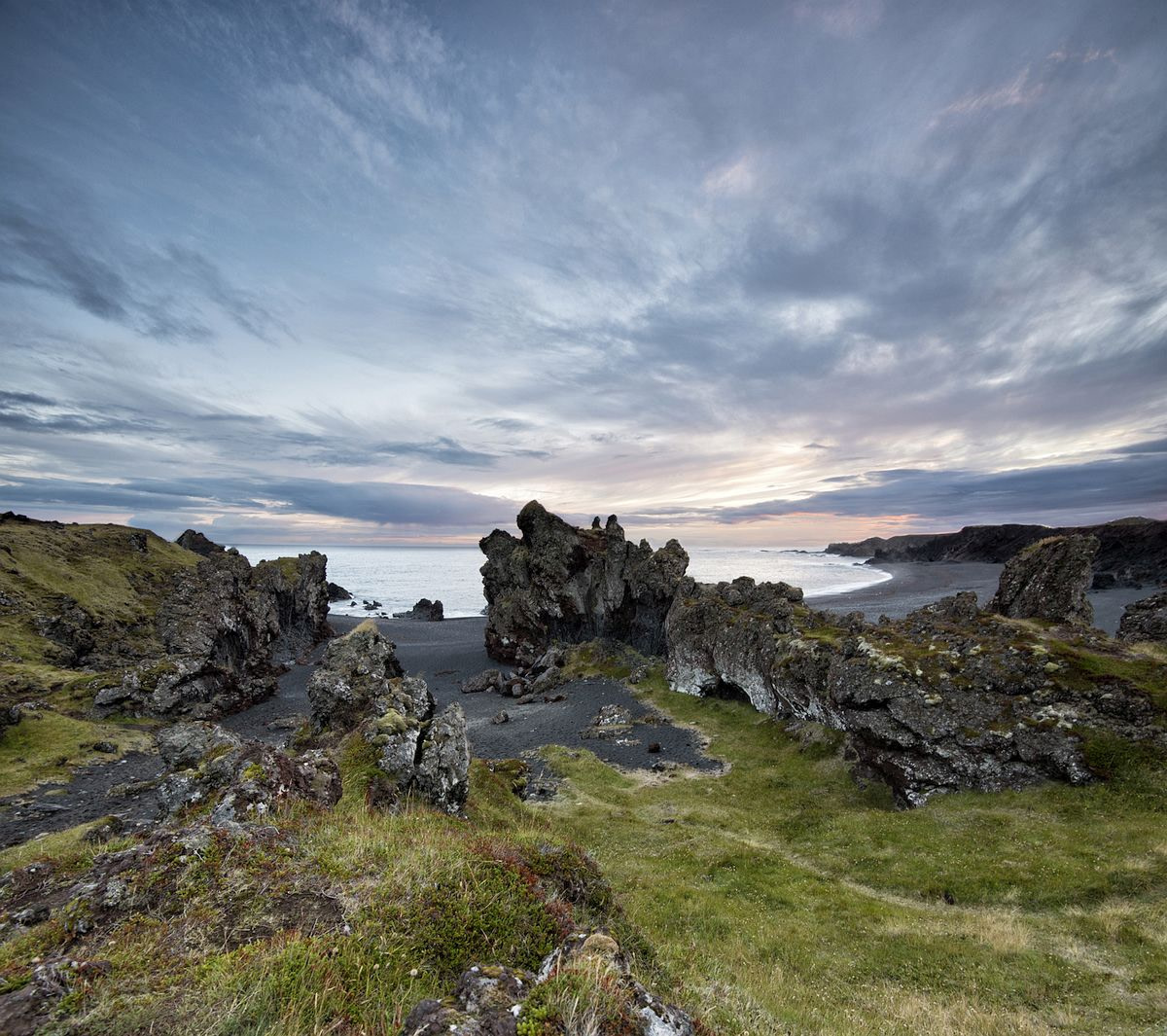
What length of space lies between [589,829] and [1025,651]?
2559cm

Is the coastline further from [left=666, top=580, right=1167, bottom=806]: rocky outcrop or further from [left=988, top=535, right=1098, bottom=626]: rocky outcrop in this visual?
[left=666, top=580, right=1167, bottom=806]: rocky outcrop

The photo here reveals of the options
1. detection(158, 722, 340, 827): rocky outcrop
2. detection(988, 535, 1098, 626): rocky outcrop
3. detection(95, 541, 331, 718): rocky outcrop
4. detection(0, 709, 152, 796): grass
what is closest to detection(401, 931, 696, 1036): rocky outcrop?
detection(158, 722, 340, 827): rocky outcrop

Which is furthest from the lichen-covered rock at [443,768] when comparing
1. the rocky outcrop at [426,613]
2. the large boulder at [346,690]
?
the rocky outcrop at [426,613]

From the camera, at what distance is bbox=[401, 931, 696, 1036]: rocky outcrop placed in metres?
5.26

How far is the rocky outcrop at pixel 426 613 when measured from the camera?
119688mm

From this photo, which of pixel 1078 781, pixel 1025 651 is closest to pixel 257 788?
pixel 1078 781

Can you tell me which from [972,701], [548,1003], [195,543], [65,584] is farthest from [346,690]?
[195,543]

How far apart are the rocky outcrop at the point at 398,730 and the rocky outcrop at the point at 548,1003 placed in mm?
12518

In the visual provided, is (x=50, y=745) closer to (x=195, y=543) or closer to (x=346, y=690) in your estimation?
(x=346, y=690)

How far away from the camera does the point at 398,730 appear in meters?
20.0

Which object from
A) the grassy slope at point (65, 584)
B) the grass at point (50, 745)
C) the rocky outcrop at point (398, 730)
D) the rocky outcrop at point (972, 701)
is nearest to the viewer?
the rocky outcrop at point (398, 730)

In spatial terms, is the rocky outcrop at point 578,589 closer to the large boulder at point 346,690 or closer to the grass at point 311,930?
the large boulder at point 346,690

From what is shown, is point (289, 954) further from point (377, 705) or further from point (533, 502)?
point (533, 502)

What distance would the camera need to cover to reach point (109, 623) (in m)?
63.4
